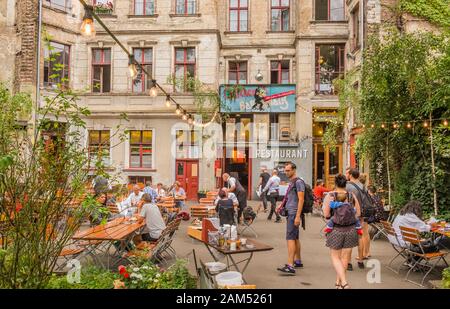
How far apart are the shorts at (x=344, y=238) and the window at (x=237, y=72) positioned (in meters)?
17.1

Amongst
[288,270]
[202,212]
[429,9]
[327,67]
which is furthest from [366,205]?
[327,67]

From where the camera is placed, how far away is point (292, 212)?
7.06 meters

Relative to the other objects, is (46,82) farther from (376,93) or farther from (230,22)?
(376,93)

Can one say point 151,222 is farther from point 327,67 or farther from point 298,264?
point 327,67

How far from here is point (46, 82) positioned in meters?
19.2

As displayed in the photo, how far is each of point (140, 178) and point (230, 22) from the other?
33.2 ft

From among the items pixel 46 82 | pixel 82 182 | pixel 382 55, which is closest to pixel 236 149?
pixel 46 82

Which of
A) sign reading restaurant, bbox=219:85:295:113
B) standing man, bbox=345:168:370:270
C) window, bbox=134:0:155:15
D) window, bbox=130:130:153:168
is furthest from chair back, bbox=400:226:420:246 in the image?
window, bbox=134:0:155:15

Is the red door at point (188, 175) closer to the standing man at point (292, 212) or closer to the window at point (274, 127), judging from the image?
the window at point (274, 127)

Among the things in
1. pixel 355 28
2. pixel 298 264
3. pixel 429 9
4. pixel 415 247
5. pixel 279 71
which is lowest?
pixel 298 264

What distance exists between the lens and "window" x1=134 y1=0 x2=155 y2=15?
2067 cm

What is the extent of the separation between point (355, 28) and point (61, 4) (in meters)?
14.5

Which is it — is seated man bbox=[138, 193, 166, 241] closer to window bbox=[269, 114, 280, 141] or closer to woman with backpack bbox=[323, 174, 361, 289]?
woman with backpack bbox=[323, 174, 361, 289]

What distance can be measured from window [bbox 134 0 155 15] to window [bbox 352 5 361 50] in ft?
33.6
